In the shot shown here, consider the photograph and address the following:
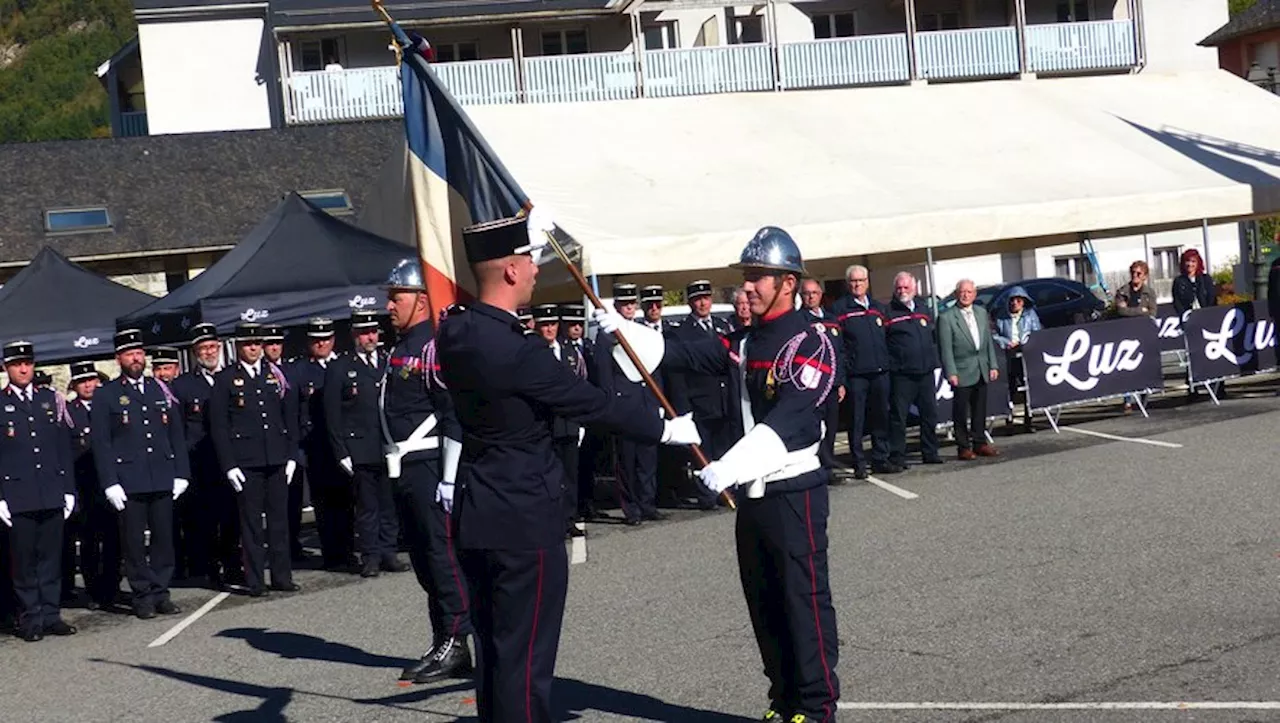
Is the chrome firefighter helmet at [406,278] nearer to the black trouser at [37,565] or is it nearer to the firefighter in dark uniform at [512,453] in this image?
the firefighter in dark uniform at [512,453]

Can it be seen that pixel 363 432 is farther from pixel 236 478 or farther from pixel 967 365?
pixel 967 365

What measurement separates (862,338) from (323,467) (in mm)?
5309

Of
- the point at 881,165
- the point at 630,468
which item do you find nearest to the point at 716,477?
the point at 630,468

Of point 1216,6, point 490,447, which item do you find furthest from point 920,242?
point 1216,6

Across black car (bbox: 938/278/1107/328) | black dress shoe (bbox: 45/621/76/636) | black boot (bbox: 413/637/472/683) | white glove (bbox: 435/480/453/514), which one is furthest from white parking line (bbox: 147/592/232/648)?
black car (bbox: 938/278/1107/328)

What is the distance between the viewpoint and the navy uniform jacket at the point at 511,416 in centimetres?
614

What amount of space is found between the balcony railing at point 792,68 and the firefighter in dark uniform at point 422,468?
3004cm

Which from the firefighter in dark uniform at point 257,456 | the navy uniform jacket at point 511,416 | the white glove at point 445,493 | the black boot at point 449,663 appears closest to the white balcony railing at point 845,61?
the firefighter in dark uniform at point 257,456

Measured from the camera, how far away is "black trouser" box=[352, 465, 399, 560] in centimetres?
1394

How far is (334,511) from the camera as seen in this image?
14.7 metres

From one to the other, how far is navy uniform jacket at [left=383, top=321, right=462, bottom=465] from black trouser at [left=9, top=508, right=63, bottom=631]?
4203mm

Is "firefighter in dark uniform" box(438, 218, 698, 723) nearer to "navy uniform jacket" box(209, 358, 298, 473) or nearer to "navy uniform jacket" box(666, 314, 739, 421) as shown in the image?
"navy uniform jacket" box(209, 358, 298, 473)

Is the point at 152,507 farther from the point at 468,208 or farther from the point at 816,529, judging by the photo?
the point at 816,529

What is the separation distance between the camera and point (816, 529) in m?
7.24
